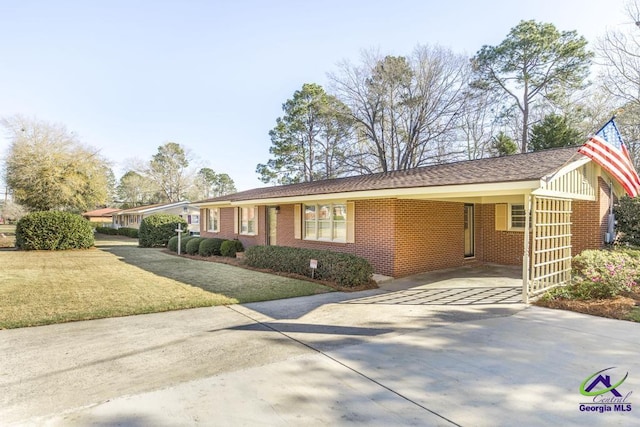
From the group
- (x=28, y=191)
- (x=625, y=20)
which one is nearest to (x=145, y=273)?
(x=28, y=191)

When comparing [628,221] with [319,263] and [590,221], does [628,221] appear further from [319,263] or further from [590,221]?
[319,263]

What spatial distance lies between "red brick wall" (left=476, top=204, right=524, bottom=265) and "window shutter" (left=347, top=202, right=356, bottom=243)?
4.97 metres

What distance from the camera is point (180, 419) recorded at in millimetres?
2959

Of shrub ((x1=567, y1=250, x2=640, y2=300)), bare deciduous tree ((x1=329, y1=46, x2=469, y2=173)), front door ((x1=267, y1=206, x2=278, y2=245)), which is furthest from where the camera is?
bare deciduous tree ((x1=329, y1=46, x2=469, y2=173))

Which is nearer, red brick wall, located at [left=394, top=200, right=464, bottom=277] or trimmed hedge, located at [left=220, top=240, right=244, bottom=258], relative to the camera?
red brick wall, located at [left=394, top=200, right=464, bottom=277]

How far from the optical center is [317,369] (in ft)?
13.0

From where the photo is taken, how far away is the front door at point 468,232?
12.5m

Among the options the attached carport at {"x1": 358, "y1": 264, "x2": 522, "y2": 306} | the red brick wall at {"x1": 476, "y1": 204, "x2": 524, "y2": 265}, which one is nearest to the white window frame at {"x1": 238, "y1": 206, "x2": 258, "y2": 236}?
the attached carport at {"x1": 358, "y1": 264, "x2": 522, "y2": 306}

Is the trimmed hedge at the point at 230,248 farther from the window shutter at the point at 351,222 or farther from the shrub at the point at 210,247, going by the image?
the window shutter at the point at 351,222

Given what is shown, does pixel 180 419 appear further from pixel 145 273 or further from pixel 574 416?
pixel 145 273

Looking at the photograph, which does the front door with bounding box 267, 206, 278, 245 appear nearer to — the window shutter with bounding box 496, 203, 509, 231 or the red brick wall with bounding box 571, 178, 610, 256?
the window shutter with bounding box 496, 203, 509, 231

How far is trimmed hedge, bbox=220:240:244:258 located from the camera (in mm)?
16203

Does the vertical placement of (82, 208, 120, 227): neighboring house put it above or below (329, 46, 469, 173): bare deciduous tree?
below

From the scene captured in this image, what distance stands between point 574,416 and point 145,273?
1147 centimetres
